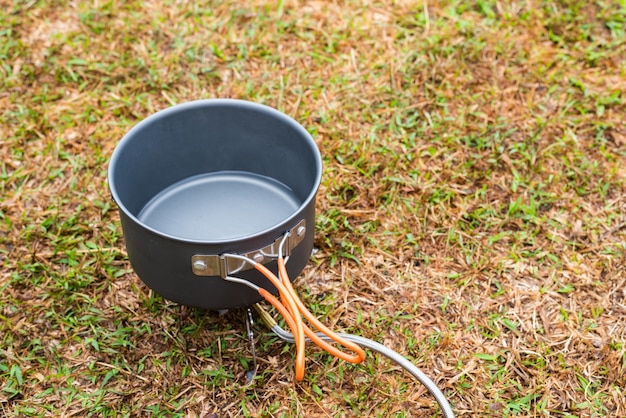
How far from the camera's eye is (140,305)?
195 centimetres

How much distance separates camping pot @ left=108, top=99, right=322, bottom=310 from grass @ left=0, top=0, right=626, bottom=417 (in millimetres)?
241

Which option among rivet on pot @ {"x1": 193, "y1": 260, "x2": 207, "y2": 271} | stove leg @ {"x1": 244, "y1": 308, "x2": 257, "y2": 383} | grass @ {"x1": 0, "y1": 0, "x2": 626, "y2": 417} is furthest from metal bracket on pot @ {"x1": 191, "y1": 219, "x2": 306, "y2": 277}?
grass @ {"x1": 0, "y1": 0, "x2": 626, "y2": 417}

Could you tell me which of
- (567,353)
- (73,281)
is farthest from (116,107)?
(567,353)

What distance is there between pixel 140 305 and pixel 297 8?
1524mm

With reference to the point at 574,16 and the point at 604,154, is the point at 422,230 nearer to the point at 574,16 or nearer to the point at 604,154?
the point at 604,154

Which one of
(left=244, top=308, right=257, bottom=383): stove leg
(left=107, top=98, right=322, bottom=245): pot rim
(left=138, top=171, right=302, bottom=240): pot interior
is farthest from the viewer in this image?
(left=138, top=171, right=302, bottom=240): pot interior

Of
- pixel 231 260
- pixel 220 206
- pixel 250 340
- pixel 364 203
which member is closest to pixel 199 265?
pixel 231 260

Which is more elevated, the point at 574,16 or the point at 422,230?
the point at 574,16

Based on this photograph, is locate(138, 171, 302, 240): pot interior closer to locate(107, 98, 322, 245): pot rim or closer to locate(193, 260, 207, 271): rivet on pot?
locate(107, 98, 322, 245): pot rim

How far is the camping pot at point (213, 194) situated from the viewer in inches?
60.2

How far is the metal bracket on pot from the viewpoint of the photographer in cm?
150

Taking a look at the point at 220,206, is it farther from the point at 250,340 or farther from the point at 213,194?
the point at 250,340

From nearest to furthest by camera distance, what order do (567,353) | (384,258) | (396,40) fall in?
(567,353) → (384,258) → (396,40)

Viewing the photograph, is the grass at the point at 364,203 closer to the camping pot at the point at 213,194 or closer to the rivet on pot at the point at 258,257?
the camping pot at the point at 213,194
